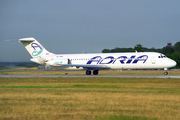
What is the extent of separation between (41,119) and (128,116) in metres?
3.44

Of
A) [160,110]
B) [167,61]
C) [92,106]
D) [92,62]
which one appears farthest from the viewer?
[92,62]

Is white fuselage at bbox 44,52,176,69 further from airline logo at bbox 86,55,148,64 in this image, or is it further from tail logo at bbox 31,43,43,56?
tail logo at bbox 31,43,43,56

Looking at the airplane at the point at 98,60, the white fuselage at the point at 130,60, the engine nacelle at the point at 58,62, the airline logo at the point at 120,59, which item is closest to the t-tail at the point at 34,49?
the airplane at the point at 98,60

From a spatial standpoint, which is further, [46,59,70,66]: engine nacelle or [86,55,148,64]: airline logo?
[46,59,70,66]: engine nacelle

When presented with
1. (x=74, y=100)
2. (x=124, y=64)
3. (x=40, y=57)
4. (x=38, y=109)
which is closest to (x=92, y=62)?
(x=124, y=64)

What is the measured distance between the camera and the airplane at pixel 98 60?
37281 mm

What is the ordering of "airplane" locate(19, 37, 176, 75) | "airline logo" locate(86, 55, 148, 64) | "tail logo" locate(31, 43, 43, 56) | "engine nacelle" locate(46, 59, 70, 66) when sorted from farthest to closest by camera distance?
"tail logo" locate(31, 43, 43, 56) < "engine nacelle" locate(46, 59, 70, 66) < "airline logo" locate(86, 55, 148, 64) < "airplane" locate(19, 37, 176, 75)

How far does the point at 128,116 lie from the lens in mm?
10117

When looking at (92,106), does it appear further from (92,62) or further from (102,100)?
(92,62)

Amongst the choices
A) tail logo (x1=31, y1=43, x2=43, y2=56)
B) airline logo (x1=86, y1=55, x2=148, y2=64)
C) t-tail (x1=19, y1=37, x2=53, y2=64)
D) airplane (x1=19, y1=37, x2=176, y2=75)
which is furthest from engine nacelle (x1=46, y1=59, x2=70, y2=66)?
airline logo (x1=86, y1=55, x2=148, y2=64)

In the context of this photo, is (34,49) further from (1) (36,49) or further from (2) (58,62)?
(2) (58,62)

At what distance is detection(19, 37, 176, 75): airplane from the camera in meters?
37.3

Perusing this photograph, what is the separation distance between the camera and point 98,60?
40.0 meters

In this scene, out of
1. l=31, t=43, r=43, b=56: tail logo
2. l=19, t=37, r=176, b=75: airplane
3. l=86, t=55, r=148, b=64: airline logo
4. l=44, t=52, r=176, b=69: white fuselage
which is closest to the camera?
l=44, t=52, r=176, b=69: white fuselage
